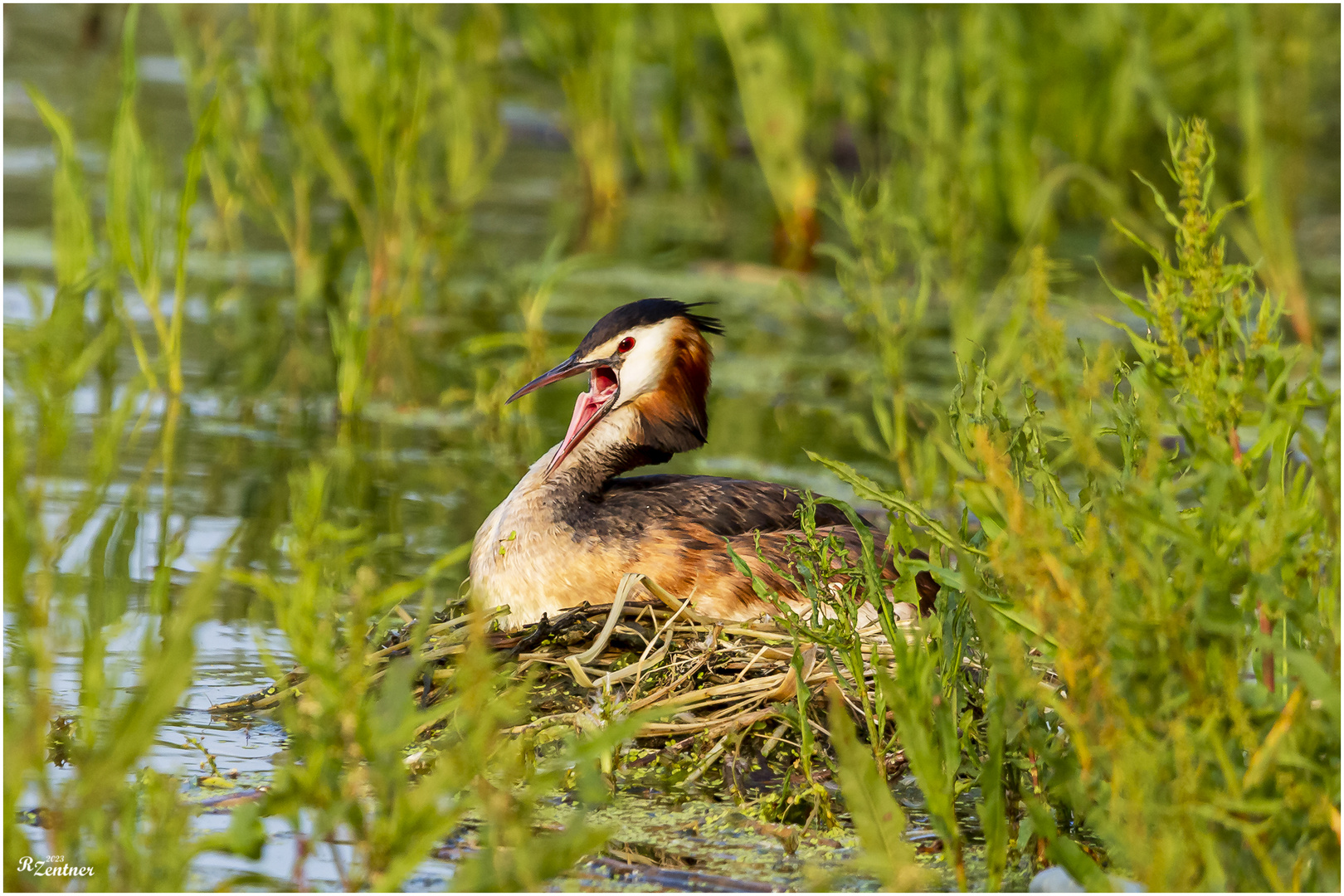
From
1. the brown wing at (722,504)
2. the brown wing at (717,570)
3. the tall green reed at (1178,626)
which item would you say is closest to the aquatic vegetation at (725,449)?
the tall green reed at (1178,626)

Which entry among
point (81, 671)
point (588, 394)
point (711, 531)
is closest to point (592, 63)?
point (588, 394)

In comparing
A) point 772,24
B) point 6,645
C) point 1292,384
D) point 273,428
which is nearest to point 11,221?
point 273,428

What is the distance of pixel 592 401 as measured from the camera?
19.6 ft

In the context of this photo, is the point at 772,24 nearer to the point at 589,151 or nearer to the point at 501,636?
the point at 589,151

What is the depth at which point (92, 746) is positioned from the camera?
3.15 metres

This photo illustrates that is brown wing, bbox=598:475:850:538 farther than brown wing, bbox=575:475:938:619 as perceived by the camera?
Yes

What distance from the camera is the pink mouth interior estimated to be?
19.3ft

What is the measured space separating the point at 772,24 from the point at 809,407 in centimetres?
454

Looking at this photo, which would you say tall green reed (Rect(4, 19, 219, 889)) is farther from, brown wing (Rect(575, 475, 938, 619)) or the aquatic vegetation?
brown wing (Rect(575, 475, 938, 619))

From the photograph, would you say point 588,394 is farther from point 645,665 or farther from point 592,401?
point 645,665

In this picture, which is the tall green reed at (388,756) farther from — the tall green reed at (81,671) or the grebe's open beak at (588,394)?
the grebe's open beak at (588,394)

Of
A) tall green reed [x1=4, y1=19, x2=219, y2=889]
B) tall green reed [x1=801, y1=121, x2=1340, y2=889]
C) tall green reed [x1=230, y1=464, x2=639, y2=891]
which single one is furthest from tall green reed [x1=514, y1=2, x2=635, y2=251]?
→ tall green reed [x1=230, y1=464, x2=639, y2=891]

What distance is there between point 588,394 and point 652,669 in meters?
1.61

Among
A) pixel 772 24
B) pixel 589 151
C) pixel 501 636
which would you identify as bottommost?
pixel 501 636
